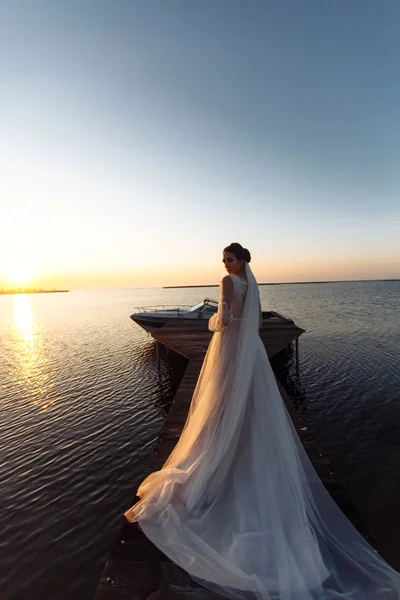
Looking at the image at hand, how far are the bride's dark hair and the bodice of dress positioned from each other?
33cm

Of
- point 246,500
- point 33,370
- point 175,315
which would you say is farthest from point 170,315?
point 246,500

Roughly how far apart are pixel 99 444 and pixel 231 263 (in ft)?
29.9

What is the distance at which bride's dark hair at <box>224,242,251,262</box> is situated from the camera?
3996mm

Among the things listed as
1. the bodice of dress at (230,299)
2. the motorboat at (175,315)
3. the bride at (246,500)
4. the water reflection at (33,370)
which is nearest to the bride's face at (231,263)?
the bride at (246,500)

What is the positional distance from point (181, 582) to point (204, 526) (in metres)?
0.53

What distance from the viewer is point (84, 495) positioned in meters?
7.55

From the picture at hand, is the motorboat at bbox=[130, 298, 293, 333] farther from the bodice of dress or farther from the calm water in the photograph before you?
the bodice of dress

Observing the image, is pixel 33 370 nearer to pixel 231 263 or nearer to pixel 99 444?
pixel 99 444

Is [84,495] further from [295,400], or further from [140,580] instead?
[295,400]

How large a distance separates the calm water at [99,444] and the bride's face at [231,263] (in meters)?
6.02

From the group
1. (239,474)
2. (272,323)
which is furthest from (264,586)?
(272,323)

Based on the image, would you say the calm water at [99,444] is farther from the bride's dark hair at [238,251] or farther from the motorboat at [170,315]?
the bride's dark hair at [238,251]

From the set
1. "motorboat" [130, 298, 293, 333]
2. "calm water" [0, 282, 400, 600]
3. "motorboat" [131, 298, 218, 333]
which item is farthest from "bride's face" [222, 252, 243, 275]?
"motorboat" [131, 298, 218, 333]

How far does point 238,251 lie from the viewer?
13.2ft
